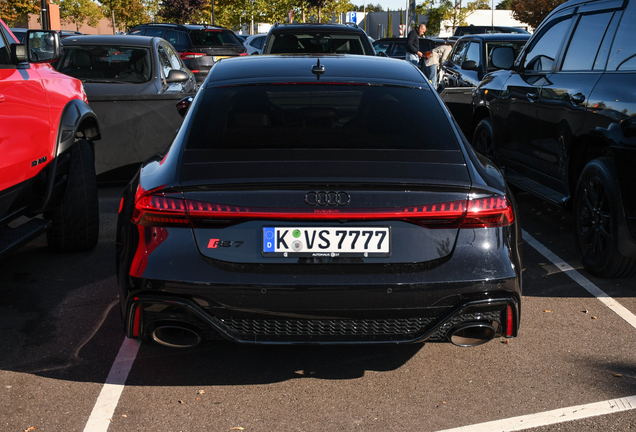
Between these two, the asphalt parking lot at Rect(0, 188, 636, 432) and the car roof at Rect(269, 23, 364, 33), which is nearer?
the asphalt parking lot at Rect(0, 188, 636, 432)

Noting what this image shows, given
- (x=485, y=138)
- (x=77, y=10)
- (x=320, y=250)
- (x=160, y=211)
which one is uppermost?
(x=77, y=10)

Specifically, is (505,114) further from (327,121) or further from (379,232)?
(379,232)

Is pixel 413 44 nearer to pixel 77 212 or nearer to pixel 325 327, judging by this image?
pixel 77 212

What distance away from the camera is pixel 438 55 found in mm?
16766

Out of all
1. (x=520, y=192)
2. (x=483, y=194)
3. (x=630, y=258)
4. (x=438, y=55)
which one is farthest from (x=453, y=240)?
(x=438, y=55)

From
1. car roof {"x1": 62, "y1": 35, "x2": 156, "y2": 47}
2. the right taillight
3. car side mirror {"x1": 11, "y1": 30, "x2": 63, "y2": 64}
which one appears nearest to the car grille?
the right taillight

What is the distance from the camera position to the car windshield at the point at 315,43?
36.3 ft

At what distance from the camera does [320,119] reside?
365cm

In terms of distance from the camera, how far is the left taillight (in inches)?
116

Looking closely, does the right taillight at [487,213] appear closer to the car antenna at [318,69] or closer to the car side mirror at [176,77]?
the car antenna at [318,69]

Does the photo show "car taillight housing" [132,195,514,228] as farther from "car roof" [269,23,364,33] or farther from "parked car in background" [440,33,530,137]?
"car roof" [269,23,364,33]

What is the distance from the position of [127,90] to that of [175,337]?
19.9ft

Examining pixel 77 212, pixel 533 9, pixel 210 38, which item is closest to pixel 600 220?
pixel 77 212

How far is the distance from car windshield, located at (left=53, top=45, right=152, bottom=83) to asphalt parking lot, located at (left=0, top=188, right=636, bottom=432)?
5.03m
